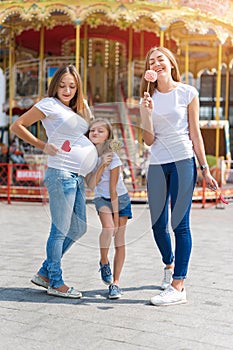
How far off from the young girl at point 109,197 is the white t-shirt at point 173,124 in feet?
1.10

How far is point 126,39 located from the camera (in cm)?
1617

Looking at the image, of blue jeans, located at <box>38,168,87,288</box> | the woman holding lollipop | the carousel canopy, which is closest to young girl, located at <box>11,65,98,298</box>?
blue jeans, located at <box>38,168,87,288</box>

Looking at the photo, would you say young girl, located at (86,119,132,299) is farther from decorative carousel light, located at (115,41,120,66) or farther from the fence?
decorative carousel light, located at (115,41,120,66)

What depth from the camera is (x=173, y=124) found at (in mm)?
3947

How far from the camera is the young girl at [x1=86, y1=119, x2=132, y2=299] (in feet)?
13.3

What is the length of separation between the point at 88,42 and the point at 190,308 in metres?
12.9

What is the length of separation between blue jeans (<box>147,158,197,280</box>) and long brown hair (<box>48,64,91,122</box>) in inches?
24.9

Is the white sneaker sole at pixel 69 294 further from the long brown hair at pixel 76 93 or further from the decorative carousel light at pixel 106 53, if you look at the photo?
the decorative carousel light at pixel 106 53

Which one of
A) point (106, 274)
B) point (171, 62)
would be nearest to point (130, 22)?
point (171, 62)

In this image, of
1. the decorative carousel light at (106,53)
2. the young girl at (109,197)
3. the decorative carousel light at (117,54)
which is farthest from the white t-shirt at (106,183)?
the decorative carousel light at (117,54)

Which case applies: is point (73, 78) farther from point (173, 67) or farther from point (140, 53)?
point (140, 53)

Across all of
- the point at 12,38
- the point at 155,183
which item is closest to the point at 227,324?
the point at 155,183

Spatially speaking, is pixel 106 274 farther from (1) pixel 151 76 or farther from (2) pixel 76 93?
(1) pixel 151 76

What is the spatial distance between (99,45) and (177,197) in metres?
12.6
